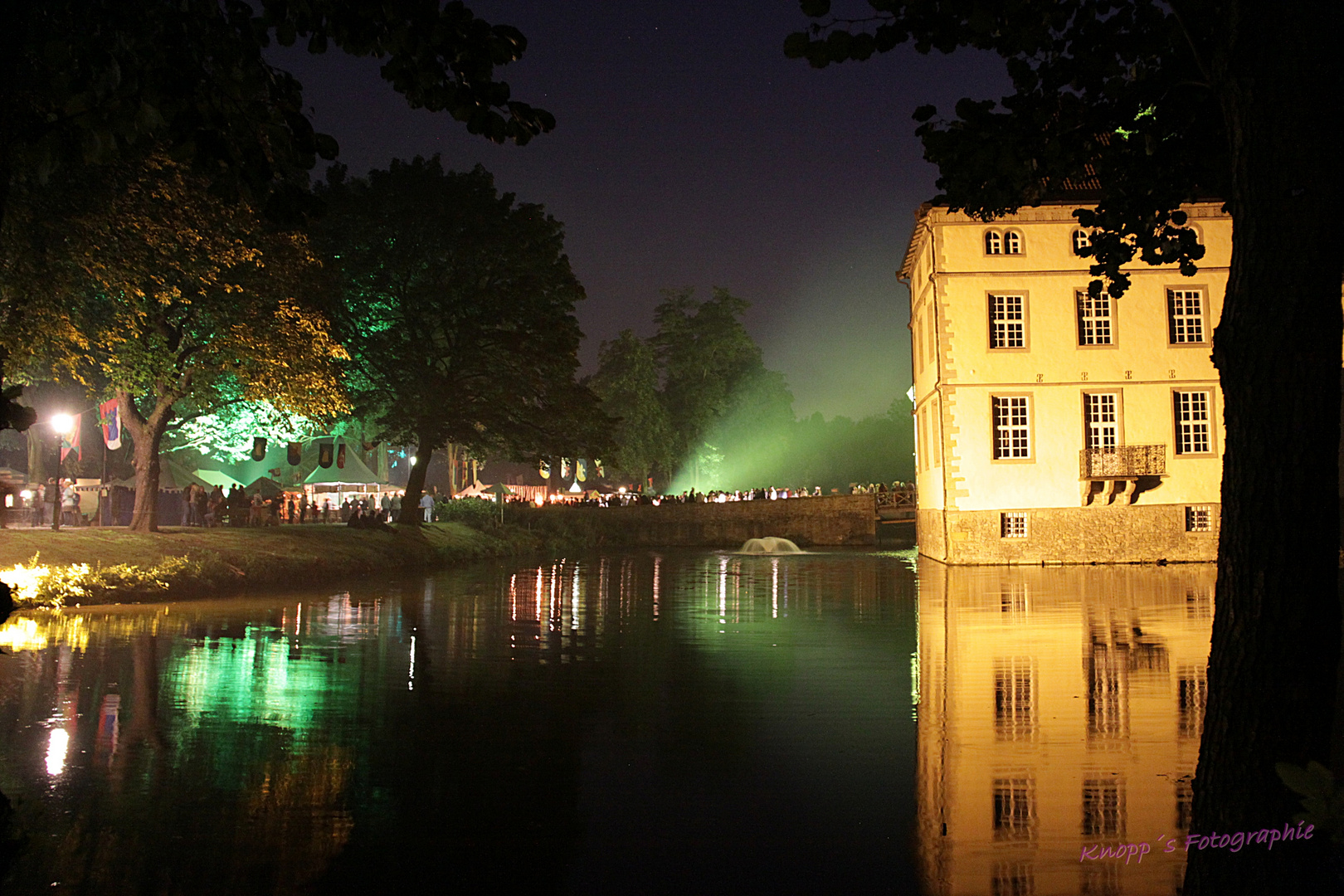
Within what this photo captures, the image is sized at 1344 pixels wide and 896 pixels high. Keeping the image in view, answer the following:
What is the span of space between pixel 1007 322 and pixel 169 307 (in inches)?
1019

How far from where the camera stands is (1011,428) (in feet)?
123

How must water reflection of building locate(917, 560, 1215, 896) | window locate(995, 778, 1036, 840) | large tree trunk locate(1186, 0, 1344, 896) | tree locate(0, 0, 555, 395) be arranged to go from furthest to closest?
window locate(995, 778, 1036, 840)
water reflection of building locate(917, 560, 1215, 896)
tree locate(0, 0, 555, 395)
large tree trunk locate(1186, 0, 1344, 896)

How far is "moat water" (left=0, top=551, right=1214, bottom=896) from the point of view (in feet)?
20.0

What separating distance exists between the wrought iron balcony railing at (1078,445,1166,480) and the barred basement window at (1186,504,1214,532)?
6.65 ft

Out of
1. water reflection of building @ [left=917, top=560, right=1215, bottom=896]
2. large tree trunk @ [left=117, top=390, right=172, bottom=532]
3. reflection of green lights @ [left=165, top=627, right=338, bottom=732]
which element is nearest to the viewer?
water reflection of building @ [left=917, top=560, right=1215, bottom=896]

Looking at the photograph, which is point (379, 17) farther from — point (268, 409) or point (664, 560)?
point (664, 560)

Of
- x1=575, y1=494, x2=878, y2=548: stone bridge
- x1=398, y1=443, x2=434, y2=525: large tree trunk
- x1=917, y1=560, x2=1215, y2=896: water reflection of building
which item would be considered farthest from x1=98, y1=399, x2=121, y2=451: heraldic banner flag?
x1=575, y1=494, x2=878, y2=548: stone bridge

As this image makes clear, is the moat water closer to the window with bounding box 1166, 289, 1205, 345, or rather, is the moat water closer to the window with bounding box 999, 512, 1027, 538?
the window with bounding box 999, 512, 1027, 538

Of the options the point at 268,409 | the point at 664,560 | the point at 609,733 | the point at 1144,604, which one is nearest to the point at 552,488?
the point at 664,560

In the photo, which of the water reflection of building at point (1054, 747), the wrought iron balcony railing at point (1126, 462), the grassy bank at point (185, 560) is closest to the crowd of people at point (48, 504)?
the grassy bank at point (185, 560)

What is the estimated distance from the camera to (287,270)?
28.1m

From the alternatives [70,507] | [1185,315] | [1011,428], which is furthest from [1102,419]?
[70,507]

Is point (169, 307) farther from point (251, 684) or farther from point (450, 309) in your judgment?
point (251, 684)

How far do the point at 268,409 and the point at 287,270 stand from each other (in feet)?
23.7
